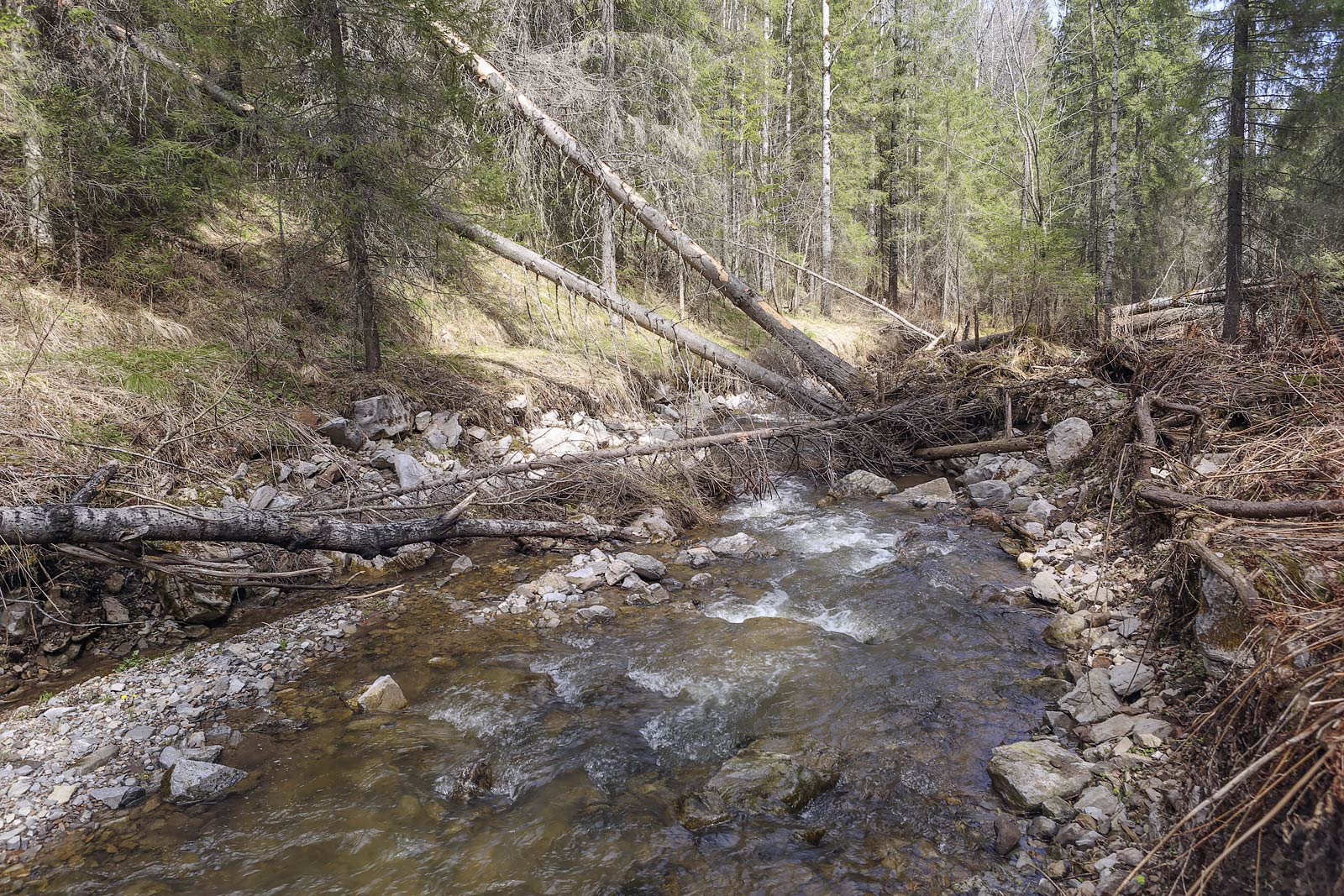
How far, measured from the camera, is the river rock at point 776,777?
144 inches

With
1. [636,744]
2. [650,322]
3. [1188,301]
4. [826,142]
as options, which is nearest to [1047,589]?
[636,744]

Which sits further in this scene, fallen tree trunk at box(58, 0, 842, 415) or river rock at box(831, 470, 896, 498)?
fallen tree trunk at box(58, 0, 842, 415)

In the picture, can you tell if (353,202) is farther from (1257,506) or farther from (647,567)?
(1257,506)

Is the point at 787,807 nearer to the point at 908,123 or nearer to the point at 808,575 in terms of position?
the point at 808,575

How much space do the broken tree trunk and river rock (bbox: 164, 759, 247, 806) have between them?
9392 millimetres

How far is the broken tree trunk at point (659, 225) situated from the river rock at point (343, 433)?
19.0ft

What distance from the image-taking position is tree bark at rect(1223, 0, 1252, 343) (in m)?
10.3

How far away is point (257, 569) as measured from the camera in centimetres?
578

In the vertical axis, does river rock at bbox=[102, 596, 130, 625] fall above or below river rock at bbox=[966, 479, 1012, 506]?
above

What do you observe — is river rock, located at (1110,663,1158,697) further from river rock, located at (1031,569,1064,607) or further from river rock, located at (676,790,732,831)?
river rock, located at (676,790,732,831)

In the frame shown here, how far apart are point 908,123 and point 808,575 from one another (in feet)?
77.0

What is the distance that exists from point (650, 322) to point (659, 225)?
1666mm

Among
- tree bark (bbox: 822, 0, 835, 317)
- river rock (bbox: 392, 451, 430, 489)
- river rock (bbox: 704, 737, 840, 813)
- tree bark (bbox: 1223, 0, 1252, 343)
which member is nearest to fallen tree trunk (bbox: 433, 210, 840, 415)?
river rock (bbox: 392, 451, 430, 489)

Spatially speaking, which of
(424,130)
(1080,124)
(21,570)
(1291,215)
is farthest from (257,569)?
(1080,124)
